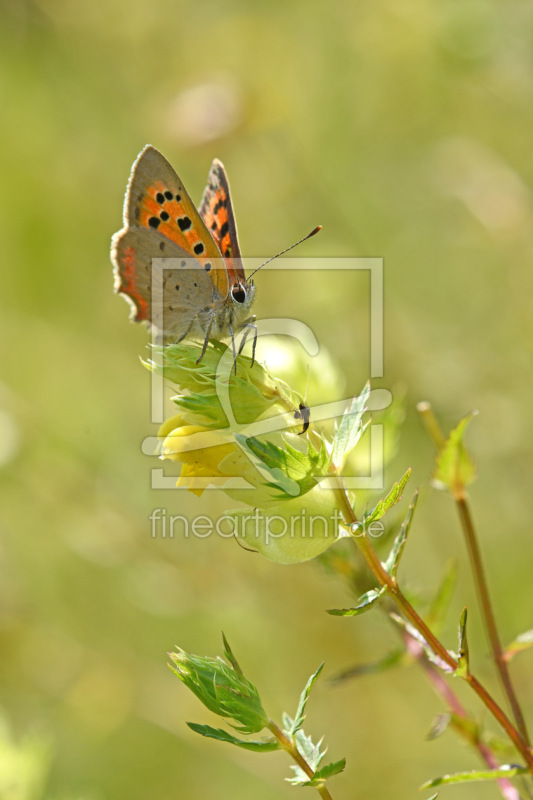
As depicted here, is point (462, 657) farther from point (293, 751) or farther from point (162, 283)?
point (162, 283)

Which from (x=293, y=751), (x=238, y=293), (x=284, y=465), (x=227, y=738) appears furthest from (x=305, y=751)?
(x=238, y=293)

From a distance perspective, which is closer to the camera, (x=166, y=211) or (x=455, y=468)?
(x=455, y=468)

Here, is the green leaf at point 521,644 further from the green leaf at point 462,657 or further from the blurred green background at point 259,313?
the blurred green background at point 259,313

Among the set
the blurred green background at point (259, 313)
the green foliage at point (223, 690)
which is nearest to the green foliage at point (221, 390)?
the green foliage at point (223, 690)

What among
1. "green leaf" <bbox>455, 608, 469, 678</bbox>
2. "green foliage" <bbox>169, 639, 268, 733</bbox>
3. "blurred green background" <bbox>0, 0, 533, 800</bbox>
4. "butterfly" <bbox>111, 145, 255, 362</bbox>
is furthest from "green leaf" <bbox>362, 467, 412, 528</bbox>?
"blurred green background" <bbox>0, 0, 533, 800</bbox>

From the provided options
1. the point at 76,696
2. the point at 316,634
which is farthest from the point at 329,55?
the point at 76,696

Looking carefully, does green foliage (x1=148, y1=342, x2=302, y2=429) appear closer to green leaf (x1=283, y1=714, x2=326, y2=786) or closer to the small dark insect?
the small dark insect
